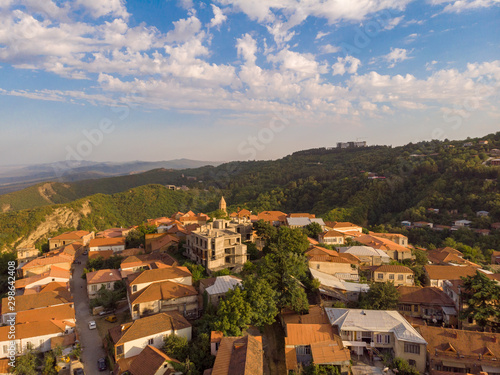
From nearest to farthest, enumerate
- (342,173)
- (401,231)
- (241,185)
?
(401,231) → (342,173) → (241,185)

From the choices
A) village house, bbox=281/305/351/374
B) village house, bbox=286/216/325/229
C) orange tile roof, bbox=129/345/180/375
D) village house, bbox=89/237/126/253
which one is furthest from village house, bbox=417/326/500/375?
village house, bbox=89/237/126/253

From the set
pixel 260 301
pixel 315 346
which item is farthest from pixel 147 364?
pixel 315 346

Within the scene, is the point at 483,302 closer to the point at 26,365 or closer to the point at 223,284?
the point at 223,284

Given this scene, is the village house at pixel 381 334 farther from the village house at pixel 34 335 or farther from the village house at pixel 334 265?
the village house at pixel 34 335

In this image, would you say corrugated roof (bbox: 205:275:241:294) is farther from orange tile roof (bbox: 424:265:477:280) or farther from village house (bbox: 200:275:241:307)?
orange tile roof (bbox: 424:265:477:280)

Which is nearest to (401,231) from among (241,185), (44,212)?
(241,185)

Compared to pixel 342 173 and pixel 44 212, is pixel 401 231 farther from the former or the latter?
pixel 44 212
